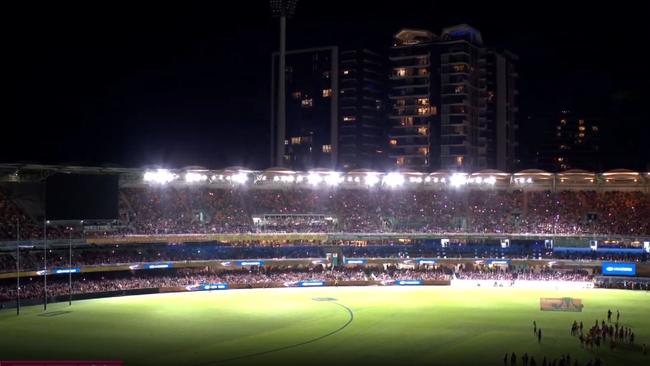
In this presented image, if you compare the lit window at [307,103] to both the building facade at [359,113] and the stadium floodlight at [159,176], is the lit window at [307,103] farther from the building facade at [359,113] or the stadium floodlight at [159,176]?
the stadium floodlight at [159,176]

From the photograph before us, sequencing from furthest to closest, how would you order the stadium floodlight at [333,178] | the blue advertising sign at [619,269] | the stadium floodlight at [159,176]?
the stadium floodlight at [333,178], the stadium floodlight at [159,176], the blue advertising sign at [619,269]

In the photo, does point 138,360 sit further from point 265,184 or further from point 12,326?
point 265,184

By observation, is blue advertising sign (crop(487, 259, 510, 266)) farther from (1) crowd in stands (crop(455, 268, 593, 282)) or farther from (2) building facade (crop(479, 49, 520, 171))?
(2) building facade (crop(479, 49, 520, 171))

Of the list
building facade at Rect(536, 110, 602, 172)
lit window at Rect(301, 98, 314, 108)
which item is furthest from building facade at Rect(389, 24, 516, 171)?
building facade at Rect(536, 110, 602, 172)

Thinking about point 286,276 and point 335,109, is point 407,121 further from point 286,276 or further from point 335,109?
point 286,276

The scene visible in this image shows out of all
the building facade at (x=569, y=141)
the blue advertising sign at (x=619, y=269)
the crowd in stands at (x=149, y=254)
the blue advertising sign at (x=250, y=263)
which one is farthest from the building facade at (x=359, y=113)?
the blue advertising sign at (x=619, y=269)

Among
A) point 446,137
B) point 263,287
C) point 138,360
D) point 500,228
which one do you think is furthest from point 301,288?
point 446,137

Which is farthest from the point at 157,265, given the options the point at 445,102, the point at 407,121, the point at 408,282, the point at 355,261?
the point at 407,121
